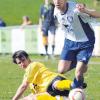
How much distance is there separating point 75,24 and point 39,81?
5.86ft

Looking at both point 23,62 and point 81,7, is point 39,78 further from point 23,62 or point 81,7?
point 81,7

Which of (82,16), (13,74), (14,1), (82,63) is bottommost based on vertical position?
(14,1)

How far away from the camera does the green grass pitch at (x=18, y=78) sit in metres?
13.0

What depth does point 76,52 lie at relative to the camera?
39.7 feet

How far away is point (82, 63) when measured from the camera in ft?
38.6

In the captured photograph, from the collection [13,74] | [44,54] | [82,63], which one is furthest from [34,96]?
[44,54]

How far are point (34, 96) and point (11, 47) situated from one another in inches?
577

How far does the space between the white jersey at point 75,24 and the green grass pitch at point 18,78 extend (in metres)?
1.24

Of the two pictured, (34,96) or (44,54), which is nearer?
(34,96)

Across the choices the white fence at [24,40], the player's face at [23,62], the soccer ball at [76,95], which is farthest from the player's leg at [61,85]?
the white fence at [24,40]

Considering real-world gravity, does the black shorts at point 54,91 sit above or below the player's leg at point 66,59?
above

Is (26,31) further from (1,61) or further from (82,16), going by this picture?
(82,16)

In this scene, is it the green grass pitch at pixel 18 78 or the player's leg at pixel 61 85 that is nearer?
the player's leg at pixel 61 85

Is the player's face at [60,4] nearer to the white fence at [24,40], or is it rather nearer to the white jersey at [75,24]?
the white jersey at [75,24]
